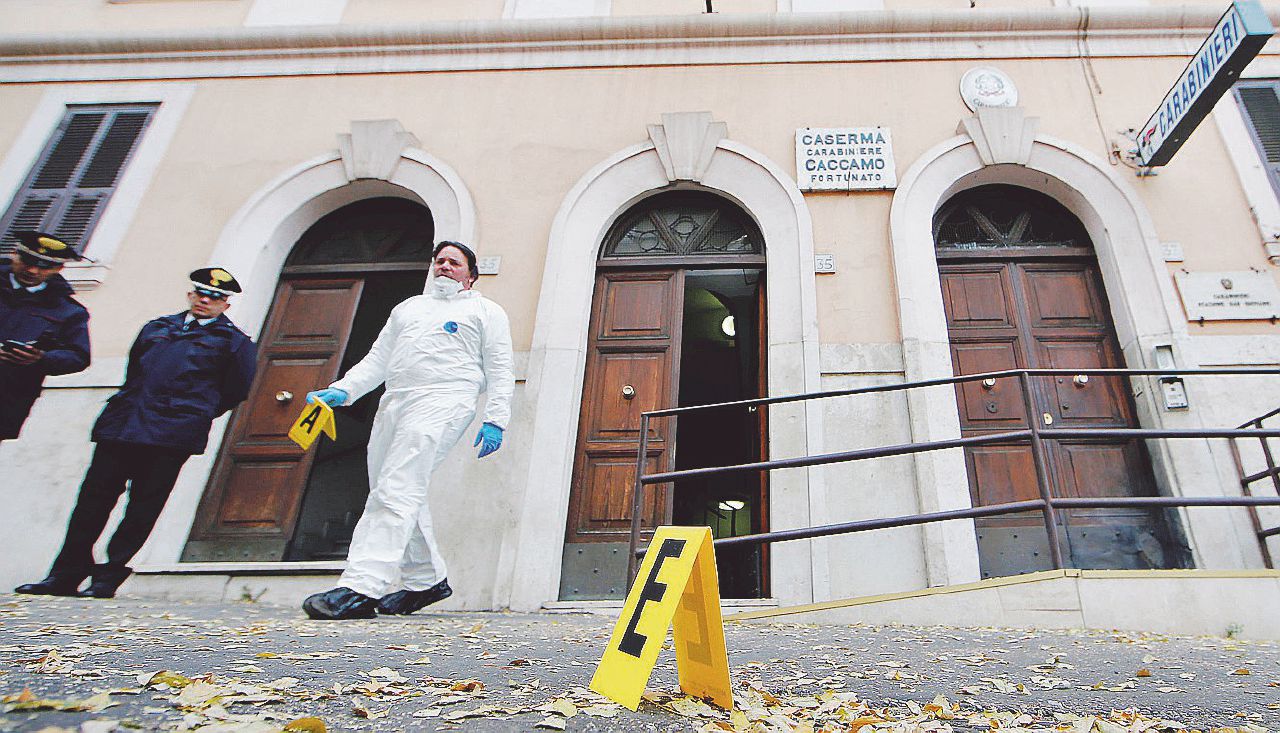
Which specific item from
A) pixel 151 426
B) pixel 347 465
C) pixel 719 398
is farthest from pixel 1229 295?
pixel 347 465

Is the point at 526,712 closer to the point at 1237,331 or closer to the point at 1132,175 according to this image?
the point at 1237,331

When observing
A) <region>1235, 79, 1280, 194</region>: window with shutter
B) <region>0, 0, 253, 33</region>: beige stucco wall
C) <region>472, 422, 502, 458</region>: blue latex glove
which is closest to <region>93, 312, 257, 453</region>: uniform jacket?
<region>472, 422, 502, 458</region>: blue latex glove

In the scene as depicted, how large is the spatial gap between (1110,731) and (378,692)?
1.81 metres

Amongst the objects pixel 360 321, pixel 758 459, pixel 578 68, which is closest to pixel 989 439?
pixel 758 459

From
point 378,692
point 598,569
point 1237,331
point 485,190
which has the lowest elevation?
point 378,692

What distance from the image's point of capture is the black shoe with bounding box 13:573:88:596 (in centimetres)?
359

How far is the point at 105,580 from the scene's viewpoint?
3.66m

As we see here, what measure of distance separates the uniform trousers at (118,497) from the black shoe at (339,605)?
156cm

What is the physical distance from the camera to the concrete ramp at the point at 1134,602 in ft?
10.7

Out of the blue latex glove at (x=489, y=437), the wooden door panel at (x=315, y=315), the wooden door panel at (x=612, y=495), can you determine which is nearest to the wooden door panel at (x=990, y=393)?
the wooden door panel at (x=612, y=495)

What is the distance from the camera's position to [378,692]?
162cm

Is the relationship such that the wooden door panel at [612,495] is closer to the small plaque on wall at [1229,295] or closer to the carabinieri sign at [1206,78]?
the small plaque on wall at [1229,295]

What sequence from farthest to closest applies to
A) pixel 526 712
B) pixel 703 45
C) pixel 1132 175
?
pixel 703 45 → pixel 1132 175 → pixel 526 712

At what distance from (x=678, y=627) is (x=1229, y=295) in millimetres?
5999
